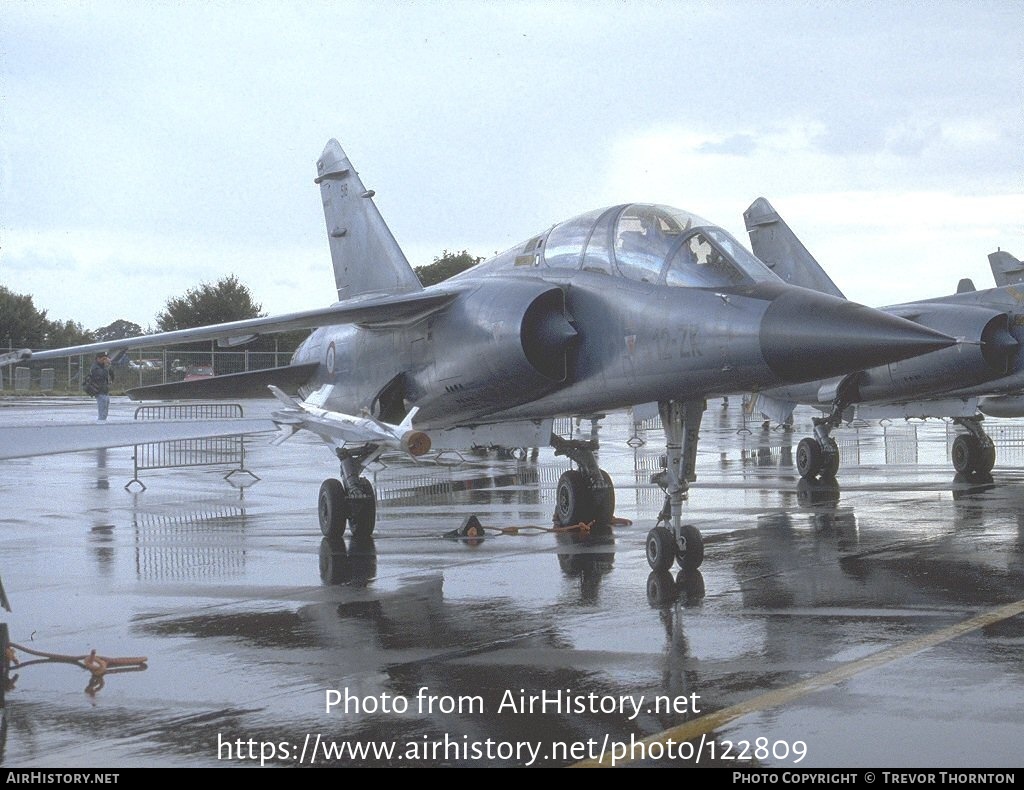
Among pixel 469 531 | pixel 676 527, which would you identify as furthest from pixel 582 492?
pixel 676 527

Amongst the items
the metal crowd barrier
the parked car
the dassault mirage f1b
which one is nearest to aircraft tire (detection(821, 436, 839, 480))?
the dassault mirage f1b

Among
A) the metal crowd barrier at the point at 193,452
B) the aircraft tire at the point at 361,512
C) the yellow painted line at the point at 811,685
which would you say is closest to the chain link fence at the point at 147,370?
the metal crowd barrier at the point at 193,452

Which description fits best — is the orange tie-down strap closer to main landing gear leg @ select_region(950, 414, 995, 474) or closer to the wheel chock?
the wheel chock

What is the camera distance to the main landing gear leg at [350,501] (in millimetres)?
12898

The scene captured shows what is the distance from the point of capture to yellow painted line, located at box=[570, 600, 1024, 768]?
208 inches

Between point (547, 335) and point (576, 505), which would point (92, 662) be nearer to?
point (547, 335)

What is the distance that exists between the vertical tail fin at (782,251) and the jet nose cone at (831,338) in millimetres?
12212

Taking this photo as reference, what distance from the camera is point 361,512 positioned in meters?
12.9

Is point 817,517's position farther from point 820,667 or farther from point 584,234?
point 820,667

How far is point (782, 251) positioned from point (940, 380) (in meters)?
4.95

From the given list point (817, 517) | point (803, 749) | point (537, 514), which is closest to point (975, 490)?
point (817, 517)

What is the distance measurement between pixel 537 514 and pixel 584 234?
16.3 feet

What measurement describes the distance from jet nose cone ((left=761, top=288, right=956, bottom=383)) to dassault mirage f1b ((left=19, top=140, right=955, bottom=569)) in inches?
0.5

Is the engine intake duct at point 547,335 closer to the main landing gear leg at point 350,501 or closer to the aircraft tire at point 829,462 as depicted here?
the main landing gear leg at point 350,501
